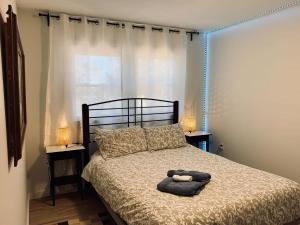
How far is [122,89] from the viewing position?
141 inches

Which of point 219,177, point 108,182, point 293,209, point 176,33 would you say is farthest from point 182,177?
point 176,33

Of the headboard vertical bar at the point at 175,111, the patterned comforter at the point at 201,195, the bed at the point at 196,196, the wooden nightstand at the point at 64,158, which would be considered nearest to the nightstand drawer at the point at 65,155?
the wooden nightstand at the point at 64,158

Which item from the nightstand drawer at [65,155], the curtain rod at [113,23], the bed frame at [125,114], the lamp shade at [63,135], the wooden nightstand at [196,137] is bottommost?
the nightstand drawer at [65,155]

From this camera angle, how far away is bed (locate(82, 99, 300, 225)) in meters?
1.80

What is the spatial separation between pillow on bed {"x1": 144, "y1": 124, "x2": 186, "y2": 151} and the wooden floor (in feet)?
3.31

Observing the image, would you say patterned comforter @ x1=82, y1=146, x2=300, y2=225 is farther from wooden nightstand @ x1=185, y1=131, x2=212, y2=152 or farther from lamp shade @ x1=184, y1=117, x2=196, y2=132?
lamp shade @ x1=184, y1=117, x2=196, y2=132

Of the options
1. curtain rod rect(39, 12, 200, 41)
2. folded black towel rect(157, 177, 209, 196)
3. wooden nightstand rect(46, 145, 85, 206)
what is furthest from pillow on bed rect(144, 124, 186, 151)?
curtain rod rect(39, 12, 200, 41)

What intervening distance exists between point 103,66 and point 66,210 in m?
1.88

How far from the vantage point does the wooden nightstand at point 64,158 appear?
119 inches

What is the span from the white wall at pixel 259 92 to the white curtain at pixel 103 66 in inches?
27.3

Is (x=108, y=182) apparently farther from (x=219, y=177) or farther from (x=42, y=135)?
(x=42, y=135)

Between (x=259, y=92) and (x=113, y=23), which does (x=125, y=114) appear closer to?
(x=113, y=23)

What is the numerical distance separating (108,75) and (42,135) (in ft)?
3.83

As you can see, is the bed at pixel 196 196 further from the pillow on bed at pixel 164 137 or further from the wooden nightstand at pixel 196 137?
the wooden nightstand at pixel 196 137
